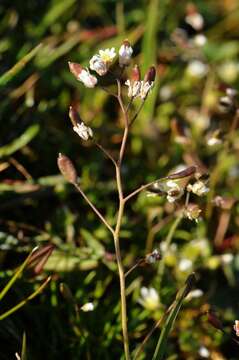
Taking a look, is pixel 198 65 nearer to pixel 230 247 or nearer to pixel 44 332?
pixel 230 247

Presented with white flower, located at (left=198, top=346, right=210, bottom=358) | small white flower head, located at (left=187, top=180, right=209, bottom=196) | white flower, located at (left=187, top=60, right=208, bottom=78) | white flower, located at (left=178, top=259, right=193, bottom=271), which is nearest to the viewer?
small white flower head, located at (left=187, top=180, right=209, bottom=196)

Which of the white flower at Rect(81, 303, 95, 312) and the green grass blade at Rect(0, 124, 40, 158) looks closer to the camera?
the white flower at Rect(81, 303, 95, 312)

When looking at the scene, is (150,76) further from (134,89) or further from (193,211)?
(193,211)

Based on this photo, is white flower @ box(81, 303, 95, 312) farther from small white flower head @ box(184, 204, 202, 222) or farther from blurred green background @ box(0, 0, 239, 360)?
small white flower head @ box(184, 204, 202, 222)

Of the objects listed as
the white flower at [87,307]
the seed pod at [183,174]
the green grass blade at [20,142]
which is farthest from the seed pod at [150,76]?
the green grass blade at [20,142]

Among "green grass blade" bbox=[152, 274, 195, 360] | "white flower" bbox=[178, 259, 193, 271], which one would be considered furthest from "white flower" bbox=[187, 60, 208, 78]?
"green grass blade" bbox=[152, 274, 195, 360]

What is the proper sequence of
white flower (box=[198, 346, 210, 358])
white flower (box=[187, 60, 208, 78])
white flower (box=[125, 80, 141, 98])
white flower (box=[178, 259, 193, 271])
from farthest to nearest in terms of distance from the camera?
1. white flower (box=[187, 60, 208, 78])
2. white flower (box=[178, 259, 193, 271])
3. white flower (box=[198, 346, 210, 358])
4. white flower (box=[125, 80, 141, 98])

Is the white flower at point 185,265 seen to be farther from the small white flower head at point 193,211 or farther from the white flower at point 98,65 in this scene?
the white flower at point 98,65

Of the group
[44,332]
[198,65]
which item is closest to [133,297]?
[44,332]
